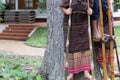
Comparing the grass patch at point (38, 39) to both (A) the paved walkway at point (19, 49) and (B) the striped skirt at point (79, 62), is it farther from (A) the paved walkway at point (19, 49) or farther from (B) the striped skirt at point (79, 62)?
(B) the striped skirt at point (79, 62)

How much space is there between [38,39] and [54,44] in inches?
392

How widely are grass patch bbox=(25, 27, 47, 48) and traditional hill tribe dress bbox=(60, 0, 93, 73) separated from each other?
10.3m

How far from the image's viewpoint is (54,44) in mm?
6156

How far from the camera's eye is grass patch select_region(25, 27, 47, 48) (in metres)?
14.9

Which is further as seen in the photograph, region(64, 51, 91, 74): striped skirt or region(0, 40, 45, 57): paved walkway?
region(0, 40, 45, 57): paved walkway

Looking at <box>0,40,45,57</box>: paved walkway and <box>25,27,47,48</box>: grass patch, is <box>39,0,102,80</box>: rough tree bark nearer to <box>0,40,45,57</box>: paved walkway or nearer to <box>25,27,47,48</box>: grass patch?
<box>0,40,45,57</box>: paved walkway

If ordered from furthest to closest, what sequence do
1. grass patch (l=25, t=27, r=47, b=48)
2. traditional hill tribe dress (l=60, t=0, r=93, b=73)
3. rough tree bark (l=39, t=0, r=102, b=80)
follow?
grass patch (l=25, t=27, r=47, b=48)
rough tree bark (l=39, t=0, r=102, b=80)
traditional hill tribe dress (l=60, t=0, r=93, b=73)

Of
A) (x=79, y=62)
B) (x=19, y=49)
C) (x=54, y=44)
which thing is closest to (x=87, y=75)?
(x=79, y=62)

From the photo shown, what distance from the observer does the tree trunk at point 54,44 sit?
19.9 ft

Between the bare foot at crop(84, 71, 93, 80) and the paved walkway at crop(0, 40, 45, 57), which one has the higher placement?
the bare foot at crop(84, 71, 93, 80)

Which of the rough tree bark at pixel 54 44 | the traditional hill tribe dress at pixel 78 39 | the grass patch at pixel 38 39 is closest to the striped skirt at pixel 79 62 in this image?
the traditional hill tribe dress at pixel 78 39

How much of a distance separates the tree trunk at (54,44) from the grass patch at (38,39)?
313 inches

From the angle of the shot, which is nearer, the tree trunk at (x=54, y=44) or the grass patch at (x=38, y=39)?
the tree trunk at (x=54, y=44)

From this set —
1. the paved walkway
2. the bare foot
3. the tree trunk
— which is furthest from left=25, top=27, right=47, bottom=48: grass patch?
the bare foot
